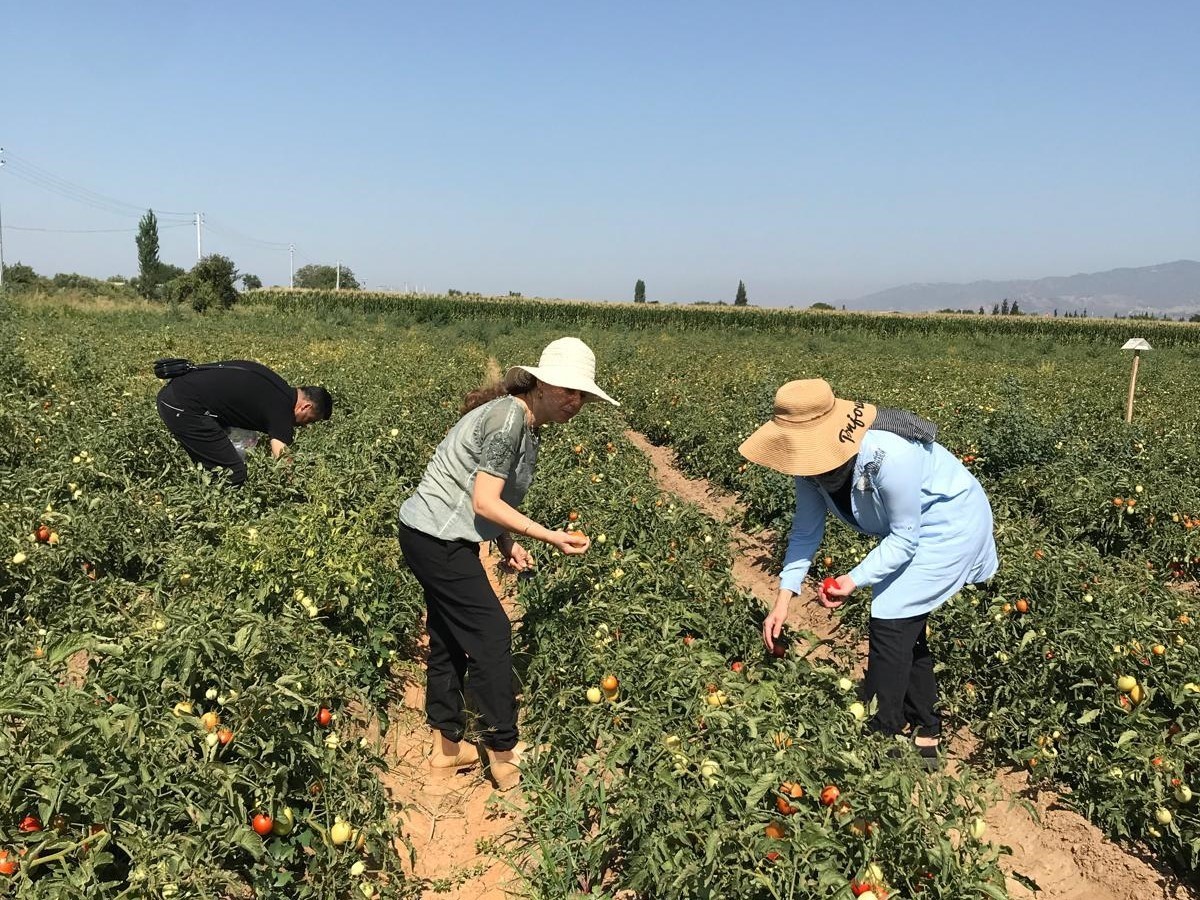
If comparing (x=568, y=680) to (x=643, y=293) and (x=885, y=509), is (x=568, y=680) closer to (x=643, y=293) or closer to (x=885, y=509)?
(x=885, y=509)

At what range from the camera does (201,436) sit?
13.4 feet

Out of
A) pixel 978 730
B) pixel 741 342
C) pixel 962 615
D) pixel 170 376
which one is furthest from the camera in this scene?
pixel 741 342

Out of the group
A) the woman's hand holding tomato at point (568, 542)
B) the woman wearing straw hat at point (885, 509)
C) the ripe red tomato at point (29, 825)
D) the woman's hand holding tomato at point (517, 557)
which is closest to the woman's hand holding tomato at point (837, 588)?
the woman wearing straw hat at point (885, 509)

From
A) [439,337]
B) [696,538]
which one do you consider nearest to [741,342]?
[439,337]

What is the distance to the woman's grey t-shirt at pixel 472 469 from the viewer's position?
2592 millimetres

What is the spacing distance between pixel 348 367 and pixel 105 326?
12315mm

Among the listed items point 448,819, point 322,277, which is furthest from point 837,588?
point 322,277

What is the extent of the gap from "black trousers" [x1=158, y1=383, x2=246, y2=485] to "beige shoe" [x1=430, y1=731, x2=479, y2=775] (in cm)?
199

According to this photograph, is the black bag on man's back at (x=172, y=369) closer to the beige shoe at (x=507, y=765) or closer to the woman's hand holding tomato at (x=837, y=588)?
the beige shoe at (x=507, y=765)

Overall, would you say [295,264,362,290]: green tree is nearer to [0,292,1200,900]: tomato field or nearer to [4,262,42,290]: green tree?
[4,262,42,290]: green tree

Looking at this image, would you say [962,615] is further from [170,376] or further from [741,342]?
[741,342]

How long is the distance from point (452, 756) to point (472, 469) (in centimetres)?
133

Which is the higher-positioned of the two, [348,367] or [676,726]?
[348,367]

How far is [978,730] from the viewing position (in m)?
3.36
